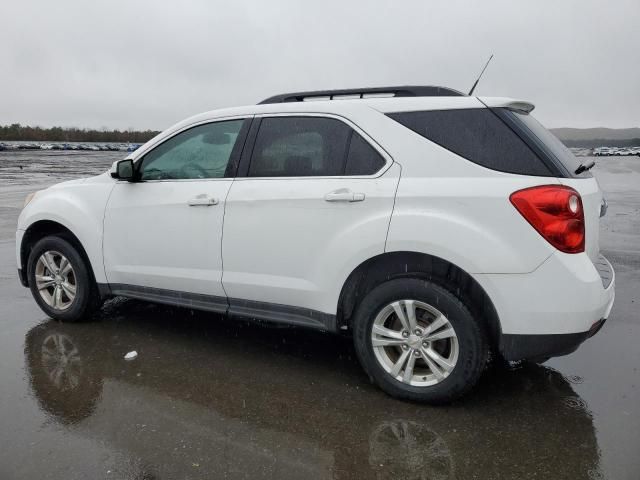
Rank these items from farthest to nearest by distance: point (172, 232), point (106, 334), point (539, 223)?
point (106, 334)
point (172, 232)
point (539, 223)

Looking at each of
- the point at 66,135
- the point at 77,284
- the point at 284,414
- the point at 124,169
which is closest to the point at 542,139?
the point at 284,414

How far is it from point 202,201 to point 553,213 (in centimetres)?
231

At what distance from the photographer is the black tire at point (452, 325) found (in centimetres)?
306

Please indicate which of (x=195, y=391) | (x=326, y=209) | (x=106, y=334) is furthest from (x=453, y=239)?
(x=106, y=334)

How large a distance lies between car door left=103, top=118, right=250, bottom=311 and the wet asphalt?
533 mm

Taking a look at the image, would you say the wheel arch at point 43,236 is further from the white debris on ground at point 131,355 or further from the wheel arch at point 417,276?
the wheel arch at point 417,276

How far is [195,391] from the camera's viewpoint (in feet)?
11.4

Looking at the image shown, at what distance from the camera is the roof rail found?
11.3 ft

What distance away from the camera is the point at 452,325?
122 inches

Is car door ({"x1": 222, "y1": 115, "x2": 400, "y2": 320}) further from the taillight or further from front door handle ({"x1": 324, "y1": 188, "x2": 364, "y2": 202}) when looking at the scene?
the taillight

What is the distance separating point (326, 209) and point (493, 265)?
1070 millimetres

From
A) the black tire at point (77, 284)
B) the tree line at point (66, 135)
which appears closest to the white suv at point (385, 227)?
the black tire at point (77, 284)

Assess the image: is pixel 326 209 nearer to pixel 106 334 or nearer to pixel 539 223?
pixel 539 223

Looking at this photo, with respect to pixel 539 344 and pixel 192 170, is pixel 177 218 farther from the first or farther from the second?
pixel 539 344
